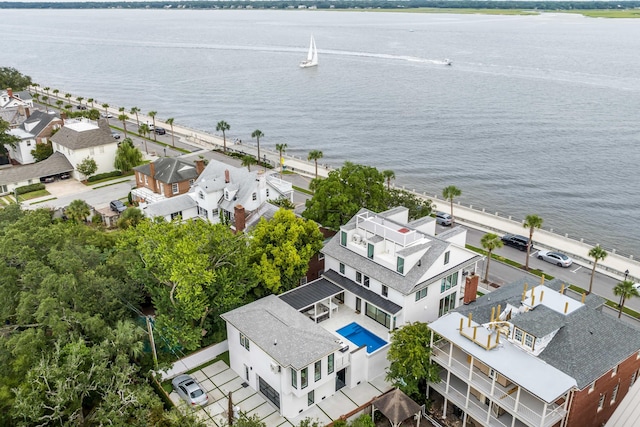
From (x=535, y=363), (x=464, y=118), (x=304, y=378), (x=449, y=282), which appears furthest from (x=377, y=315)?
(x=464, y=118)

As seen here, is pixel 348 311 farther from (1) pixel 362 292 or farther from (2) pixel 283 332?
(2) pixel 283 332

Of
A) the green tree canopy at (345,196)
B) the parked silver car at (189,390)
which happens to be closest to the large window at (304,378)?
the parked silver car at (189,390)

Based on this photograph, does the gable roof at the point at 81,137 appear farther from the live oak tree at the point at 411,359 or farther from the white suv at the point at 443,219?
the live oak tree at the point at 411,359

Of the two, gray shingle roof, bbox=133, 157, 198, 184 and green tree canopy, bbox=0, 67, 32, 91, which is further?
green tree canopy, bbox=0, 67, 32, 91

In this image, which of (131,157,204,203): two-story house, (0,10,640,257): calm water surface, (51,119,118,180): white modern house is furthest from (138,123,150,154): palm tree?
(131,157,204,203): two-story house

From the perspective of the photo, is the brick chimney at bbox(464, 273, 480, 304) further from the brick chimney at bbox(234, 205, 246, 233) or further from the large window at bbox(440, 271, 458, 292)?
the brick chimney at bbox(234, 205, 246, 233)

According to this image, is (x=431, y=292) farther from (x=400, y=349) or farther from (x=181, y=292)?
(x=181, y=292)
